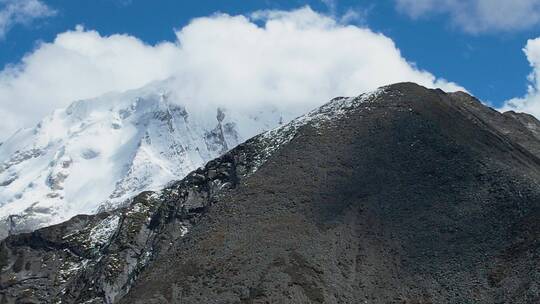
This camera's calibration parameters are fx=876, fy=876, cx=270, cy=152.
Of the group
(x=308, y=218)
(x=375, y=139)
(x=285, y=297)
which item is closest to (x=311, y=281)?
(x=285, y=297)

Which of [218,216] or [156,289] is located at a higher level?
[218,216]

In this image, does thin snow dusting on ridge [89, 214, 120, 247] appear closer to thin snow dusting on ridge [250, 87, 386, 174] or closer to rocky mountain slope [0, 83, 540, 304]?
rocky mountain slope [0, 83, 540, 304]

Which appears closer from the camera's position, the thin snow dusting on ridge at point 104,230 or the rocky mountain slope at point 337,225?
the rocky mountain slope at point 337,225

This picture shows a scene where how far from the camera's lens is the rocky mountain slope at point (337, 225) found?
116m

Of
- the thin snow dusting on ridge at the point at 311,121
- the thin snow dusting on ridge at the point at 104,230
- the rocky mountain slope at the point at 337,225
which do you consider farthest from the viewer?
the thin snow dusting on ridge at the point at 104,230

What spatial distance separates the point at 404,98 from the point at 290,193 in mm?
36395

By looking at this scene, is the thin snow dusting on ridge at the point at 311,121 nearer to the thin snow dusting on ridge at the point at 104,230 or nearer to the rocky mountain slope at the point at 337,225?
the rocky mountain slope at the point at 337,225

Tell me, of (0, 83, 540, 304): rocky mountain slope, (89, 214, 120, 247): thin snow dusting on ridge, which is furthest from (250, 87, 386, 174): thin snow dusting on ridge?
(89, 214, 120, 247): thin snow dusting on ridge

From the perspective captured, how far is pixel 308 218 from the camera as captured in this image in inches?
5157

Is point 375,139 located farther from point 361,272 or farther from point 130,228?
point 130,228

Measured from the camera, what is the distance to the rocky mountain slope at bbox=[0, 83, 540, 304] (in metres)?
116

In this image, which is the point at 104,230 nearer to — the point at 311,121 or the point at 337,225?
the point at 311,121

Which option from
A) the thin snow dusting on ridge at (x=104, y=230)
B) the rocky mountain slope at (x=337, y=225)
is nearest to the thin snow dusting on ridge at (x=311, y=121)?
the rocky mountain slope at (x=337, y=225)

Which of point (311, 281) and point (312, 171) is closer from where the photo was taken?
point (311, 281)
